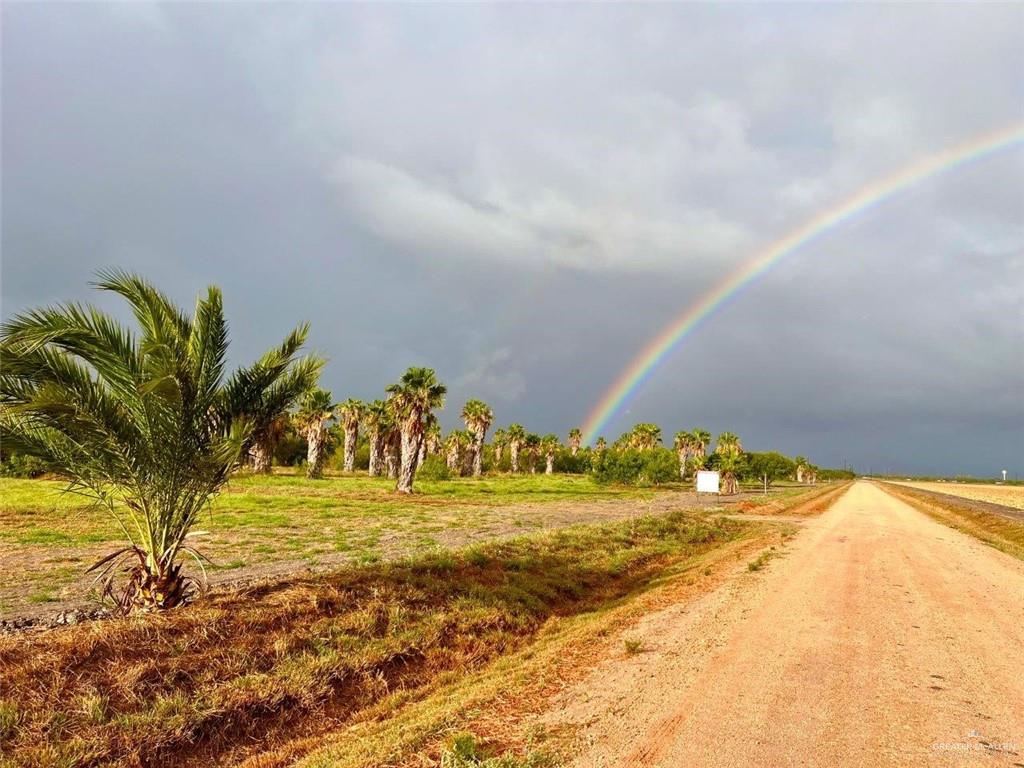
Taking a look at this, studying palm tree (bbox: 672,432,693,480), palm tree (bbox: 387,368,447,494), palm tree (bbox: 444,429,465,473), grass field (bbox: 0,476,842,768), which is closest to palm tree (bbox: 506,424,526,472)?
palm tree (bbox: 444,429,465,473)

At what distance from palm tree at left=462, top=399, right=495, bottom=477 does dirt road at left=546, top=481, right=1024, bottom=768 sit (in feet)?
287

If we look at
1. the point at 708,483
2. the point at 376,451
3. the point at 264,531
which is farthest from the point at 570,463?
the point at 264,531

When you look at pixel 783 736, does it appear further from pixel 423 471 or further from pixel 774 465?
pixel 774 465

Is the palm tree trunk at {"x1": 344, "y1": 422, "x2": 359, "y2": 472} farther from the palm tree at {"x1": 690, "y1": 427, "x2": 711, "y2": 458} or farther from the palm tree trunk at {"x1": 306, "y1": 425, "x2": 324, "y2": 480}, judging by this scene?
the palm tree at {"x1": 690, "y1": 427, "x2": 711, "y2": 458}

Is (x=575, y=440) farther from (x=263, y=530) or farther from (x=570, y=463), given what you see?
(x=263, y=530)

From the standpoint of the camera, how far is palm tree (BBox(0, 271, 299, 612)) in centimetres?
880

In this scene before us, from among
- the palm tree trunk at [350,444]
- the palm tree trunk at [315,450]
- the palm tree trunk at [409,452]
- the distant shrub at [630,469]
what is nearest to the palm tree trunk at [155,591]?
the palm tree trunk at [409,452]

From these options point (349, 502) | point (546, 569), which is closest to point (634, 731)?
point (546, 569)

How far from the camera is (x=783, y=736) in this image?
248 inches

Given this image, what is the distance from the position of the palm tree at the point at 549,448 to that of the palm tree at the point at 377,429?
5500 cm

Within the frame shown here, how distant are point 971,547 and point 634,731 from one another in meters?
26.2

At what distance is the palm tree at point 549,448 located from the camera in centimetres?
14096

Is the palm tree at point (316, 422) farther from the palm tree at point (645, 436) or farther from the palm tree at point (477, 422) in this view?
the palm tree at point (645, 436)

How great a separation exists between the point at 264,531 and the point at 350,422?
69.9 m
